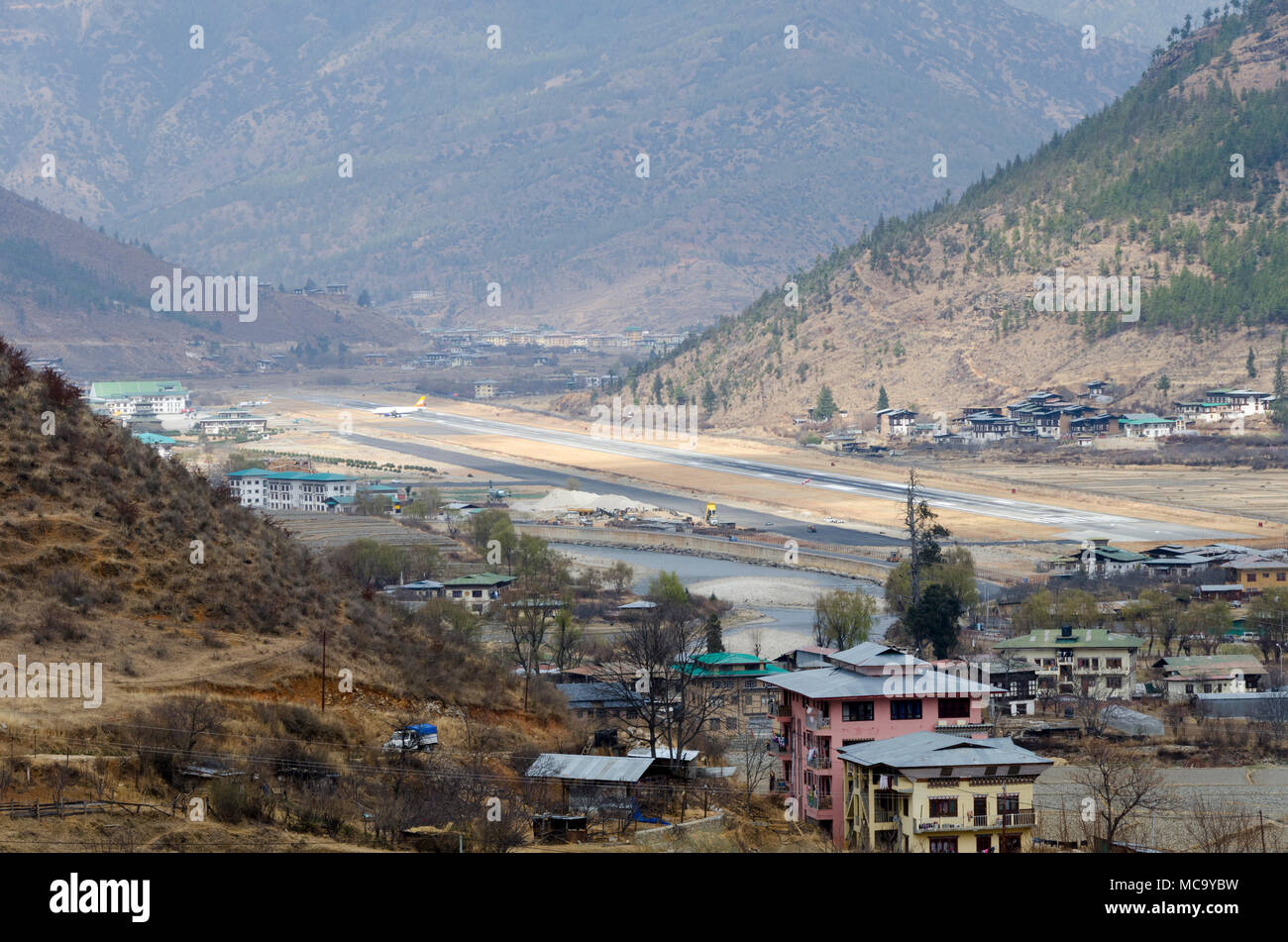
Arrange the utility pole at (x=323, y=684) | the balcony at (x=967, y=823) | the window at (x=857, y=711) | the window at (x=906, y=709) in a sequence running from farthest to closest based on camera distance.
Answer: the window at (x=906, y=709)
the window at (x=857, y=711)
the utility pole at (x=323, y=684)
the balcony at (x=967, y=823)

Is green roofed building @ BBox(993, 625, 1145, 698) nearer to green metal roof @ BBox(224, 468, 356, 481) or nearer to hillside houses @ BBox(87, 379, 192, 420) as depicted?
green metal roof @ BBox(224, 468, 356, 481)

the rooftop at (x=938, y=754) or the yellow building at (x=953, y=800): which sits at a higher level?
the rooftop at (x=938, y=754)

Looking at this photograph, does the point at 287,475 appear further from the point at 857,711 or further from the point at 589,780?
the point at 589,780

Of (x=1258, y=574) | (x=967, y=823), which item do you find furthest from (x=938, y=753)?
(x=1258, y=574)

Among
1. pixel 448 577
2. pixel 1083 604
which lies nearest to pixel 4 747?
pixel 1083 604
